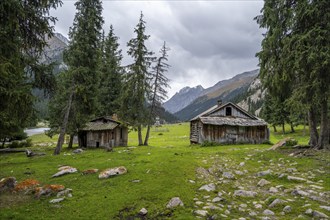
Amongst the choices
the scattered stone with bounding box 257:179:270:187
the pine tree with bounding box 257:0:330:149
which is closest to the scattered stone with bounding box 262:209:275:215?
the scattered stone with bounding box 257:179:270:187

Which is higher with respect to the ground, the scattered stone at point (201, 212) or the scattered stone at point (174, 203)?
the scattered stone at point (174, 203)

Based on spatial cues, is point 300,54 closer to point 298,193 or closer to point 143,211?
point 298,193

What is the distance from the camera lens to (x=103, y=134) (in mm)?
37219

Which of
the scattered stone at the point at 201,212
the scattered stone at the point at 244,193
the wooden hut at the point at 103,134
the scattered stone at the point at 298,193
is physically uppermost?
the wooden hut at the point at 103,134

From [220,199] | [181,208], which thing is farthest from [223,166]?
[181,208]

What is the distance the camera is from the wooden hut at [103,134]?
36.9 m

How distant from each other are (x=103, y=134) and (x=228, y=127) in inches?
709

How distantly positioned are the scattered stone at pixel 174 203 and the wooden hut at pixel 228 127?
27652mm

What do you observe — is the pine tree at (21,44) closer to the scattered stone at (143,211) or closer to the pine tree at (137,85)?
the scattered stone at (143,211)

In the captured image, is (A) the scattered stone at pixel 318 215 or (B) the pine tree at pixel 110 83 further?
(B) the pine tree at pixel 110 83

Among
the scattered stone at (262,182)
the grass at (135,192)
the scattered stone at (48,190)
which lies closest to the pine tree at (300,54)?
the grass at (135,192)

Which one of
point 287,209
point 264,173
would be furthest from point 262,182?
point 287,209

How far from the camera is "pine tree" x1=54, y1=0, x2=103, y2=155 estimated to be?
25.8 meters

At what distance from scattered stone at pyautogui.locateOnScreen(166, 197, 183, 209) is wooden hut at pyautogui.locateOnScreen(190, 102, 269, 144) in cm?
2765
